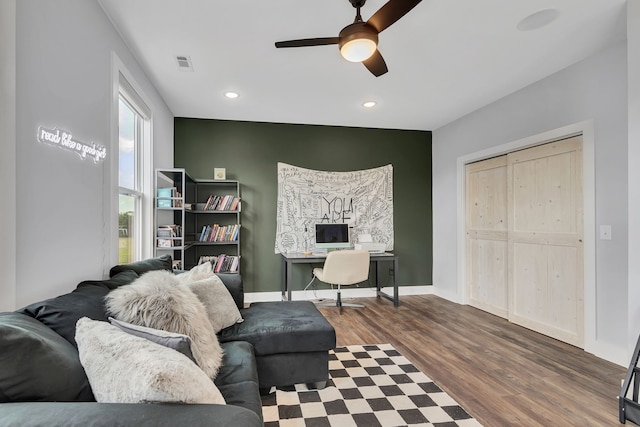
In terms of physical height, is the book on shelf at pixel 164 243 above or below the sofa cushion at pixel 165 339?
above

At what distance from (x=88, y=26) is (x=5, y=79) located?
96cm

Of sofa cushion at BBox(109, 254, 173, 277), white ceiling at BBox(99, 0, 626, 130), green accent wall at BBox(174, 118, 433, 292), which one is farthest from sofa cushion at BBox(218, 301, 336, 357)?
green accent wall at BBox(174, 118, 433, 292)

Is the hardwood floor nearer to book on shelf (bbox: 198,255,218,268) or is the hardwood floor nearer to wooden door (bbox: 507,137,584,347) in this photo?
wooden door (bbox: 507,137,584,347)

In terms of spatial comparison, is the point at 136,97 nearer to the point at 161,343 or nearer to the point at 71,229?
the point at 71,229

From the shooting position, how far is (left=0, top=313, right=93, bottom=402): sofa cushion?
0.90 meters

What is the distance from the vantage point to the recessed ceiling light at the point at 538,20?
2314mm

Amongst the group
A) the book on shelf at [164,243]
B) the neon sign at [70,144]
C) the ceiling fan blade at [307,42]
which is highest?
the ceiling fan blade at [307,42]

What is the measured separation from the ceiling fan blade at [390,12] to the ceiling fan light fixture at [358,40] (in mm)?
43

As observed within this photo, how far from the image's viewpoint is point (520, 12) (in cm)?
231

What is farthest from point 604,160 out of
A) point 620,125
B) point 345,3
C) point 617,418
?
point 345,3

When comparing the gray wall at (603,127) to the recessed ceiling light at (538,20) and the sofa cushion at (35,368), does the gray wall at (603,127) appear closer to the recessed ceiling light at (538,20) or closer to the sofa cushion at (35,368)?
the recessed ceiling light at (538,20)

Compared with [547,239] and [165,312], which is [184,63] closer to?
[165,312]

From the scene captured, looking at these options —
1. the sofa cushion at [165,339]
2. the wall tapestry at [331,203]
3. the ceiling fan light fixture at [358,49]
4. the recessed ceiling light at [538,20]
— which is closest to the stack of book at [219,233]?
the wall tapestry at [331,203]

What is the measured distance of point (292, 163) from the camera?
492 cm
